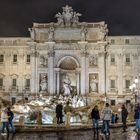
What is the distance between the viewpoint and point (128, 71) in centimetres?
6606

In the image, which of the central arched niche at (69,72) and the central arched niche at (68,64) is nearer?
the central arched niche at (69,72)

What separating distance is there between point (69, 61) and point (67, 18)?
6.34 metres

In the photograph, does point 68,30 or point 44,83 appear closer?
point 44,83

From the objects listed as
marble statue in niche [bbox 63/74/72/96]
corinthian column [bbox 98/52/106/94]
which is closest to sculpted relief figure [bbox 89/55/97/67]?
corinthian column [bbox 98/52/106/94]

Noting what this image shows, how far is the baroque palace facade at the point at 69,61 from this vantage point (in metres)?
63.8

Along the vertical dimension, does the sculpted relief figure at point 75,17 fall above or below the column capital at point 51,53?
above

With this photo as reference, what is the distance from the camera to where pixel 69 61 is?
64688 mm

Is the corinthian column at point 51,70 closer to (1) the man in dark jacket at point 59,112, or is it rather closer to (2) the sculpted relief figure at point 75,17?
(2) the sculpted relief figure at point 75,17

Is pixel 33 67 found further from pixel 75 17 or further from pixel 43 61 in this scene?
pixel 75 17

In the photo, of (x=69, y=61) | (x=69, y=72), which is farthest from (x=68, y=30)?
(x=69, y=72)

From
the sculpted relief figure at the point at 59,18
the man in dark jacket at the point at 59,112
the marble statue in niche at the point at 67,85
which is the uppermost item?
the sculpted relief figure at the point at 59,18

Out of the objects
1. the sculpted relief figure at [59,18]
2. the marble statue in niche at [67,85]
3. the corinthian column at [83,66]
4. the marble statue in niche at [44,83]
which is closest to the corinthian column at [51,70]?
the marble statue in niche at [44,83]

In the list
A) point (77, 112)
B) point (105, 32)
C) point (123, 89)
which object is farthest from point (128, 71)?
point (77, 112)

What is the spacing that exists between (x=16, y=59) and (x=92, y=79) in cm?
1194
